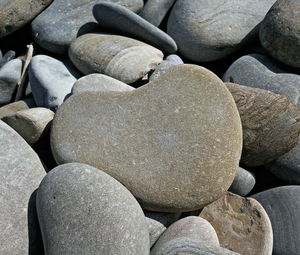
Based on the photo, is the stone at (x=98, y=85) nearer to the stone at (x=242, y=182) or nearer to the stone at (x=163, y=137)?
the stone at (x=163, y=137)

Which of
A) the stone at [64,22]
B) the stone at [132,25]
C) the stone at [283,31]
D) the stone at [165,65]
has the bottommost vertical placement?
the stone at [64,22]

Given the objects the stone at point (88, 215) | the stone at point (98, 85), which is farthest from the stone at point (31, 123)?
the stone at point (88, 215)

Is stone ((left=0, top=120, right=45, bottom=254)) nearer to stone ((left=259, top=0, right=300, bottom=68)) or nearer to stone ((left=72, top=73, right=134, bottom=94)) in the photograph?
stone ((left=72, top=73, right=134, bottom=94))

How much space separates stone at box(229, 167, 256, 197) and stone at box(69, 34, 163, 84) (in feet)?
2.83

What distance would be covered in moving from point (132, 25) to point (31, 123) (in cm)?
99

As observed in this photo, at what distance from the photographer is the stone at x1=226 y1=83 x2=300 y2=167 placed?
2.41 m

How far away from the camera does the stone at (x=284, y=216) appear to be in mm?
2160

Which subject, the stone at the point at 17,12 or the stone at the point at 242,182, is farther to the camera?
the stone at the point at 17,12

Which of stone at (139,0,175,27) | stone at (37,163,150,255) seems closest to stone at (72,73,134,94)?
stone at (37,163,150,255)

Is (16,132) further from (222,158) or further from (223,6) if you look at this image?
(223,6)

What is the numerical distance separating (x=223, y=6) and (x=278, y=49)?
0.49 meters

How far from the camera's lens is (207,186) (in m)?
2.12

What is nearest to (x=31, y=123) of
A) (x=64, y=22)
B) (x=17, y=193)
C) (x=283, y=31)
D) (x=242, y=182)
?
(x=17, y=193)

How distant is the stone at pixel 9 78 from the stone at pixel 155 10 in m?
0.92
